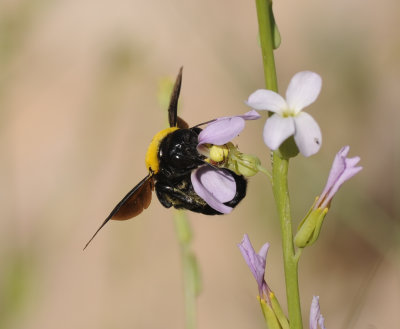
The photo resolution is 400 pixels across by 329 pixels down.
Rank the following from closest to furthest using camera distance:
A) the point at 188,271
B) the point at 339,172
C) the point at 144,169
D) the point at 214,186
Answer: the point at 339,172
the point at 214,186
the point at 188,271
the point at 144,169

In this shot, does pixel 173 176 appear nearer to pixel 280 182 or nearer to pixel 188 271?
pixel 280 182

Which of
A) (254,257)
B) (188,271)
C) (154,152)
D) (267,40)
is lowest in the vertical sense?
(188,271)

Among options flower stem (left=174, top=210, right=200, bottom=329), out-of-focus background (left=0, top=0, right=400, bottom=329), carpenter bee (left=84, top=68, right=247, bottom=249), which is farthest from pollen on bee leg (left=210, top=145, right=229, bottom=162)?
out-of-focus background (left=0, top=0, right=400, bottom=329)

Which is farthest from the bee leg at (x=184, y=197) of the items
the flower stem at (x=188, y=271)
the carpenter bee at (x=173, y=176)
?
the flower stem at (x=188, y=271)

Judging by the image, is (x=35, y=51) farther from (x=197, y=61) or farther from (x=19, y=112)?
(x=197, y=61)

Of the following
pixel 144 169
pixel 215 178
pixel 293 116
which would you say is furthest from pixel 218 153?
pixel 144 169

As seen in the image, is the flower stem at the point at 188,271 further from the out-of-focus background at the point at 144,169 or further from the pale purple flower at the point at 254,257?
the pale purple flower at the point at 254,257
